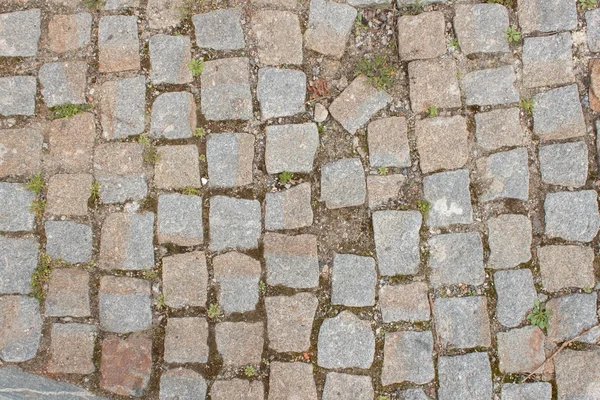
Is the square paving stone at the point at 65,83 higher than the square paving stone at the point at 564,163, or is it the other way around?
the square paving stone at the point at 65,83

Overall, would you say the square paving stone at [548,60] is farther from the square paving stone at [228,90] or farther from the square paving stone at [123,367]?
the square paving stone at [123,367]

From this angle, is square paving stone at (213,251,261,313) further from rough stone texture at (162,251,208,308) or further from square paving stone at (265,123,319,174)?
square paving stone at (265,123,319,174)

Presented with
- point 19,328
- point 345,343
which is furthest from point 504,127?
point 19,328

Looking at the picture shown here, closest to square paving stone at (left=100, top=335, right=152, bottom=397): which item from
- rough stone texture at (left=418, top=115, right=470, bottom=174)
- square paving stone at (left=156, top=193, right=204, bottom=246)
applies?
square paving stone at (left=156, top=193, right=204, bottom=246)

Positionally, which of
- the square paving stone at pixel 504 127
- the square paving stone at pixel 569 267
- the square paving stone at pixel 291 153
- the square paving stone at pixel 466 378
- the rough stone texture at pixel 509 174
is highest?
the square paving stone at pixel 504 127

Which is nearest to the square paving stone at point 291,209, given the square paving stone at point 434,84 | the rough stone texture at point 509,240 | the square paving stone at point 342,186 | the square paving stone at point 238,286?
the square paving stone at point 342,186

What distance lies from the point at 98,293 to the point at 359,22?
8.01ft

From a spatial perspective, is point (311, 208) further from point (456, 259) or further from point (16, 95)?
point (16, 95)

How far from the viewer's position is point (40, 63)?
3.49 meters

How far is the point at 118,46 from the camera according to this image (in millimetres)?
3463

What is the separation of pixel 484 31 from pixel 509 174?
94 centimetres

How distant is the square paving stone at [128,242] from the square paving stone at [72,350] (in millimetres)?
448

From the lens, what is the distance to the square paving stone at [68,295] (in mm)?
3389

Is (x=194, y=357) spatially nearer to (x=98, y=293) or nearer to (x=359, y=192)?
(x=98, y=293)
